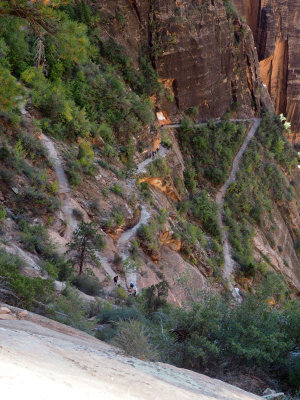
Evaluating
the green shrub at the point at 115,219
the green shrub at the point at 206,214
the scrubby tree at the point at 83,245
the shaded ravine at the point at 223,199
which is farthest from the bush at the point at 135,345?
the green shrub at the point at 206,214

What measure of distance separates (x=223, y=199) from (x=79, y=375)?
26.4 meters

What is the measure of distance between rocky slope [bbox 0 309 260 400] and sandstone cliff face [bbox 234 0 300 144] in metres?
45.5

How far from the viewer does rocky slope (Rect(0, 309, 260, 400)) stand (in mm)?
2609

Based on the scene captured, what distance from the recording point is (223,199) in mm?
28719

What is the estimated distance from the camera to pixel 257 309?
729cm

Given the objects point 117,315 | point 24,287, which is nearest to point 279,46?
point 117,315

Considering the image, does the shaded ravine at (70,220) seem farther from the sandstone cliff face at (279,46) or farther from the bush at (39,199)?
the sandstone cliff face at (279,46)

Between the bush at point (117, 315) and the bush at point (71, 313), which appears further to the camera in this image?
the bush at point (117, 315)

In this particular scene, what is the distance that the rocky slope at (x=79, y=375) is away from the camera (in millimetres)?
2609

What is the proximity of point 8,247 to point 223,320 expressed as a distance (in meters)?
5.77

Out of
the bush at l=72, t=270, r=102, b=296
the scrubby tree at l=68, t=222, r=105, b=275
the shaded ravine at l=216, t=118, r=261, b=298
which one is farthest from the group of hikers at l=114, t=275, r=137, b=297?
the shaded ravine at l=216, t=118, r=261, b=298

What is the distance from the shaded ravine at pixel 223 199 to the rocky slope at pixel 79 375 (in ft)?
54.0

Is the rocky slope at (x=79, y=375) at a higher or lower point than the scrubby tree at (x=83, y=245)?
higher

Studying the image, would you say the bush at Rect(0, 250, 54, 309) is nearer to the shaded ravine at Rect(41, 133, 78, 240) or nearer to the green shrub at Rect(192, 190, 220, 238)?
the shaded ravine at Rect(41, 133, 78, 240)
